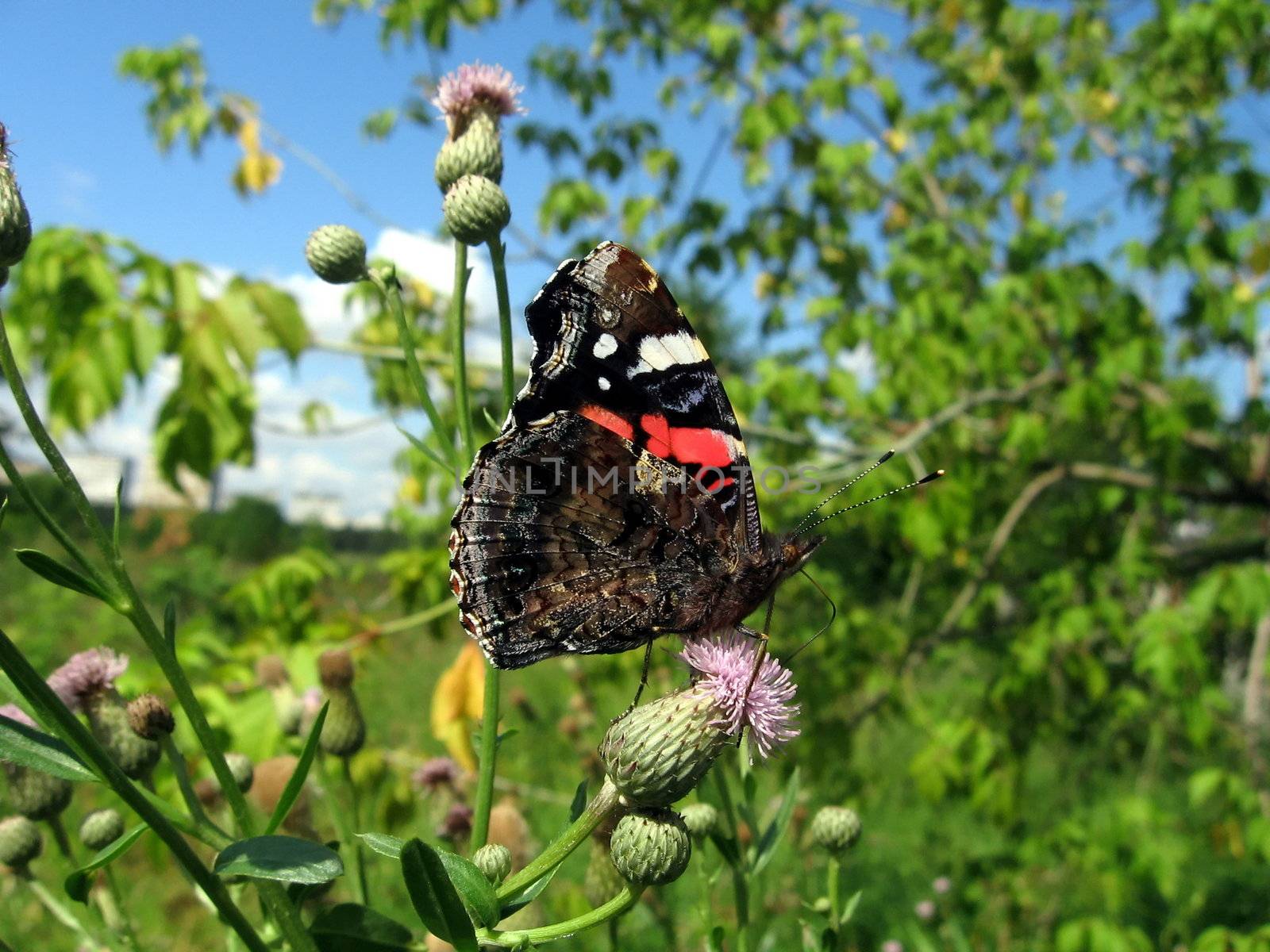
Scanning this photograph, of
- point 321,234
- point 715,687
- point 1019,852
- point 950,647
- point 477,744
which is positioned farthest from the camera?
point 950,647

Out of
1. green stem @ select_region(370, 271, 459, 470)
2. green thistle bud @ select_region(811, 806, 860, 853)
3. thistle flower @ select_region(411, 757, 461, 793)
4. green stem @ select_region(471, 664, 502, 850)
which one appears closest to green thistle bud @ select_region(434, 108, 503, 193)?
green stem @ select_region(370, 271, 459, 470)

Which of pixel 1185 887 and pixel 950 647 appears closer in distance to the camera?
pixel 950 647

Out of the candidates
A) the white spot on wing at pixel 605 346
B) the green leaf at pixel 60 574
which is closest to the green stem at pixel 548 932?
the green leaf at pixel 60 574

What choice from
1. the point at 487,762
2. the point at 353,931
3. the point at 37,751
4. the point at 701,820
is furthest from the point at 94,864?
the point at 701,820

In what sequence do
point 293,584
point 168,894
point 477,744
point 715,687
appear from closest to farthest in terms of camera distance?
point 477,744 < point 715,687 < point 293,584 < point 168,894

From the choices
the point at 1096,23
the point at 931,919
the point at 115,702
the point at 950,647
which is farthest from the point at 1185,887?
the point at 115,702

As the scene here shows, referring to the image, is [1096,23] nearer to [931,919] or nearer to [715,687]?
[931,919]

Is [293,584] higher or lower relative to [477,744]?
higher
